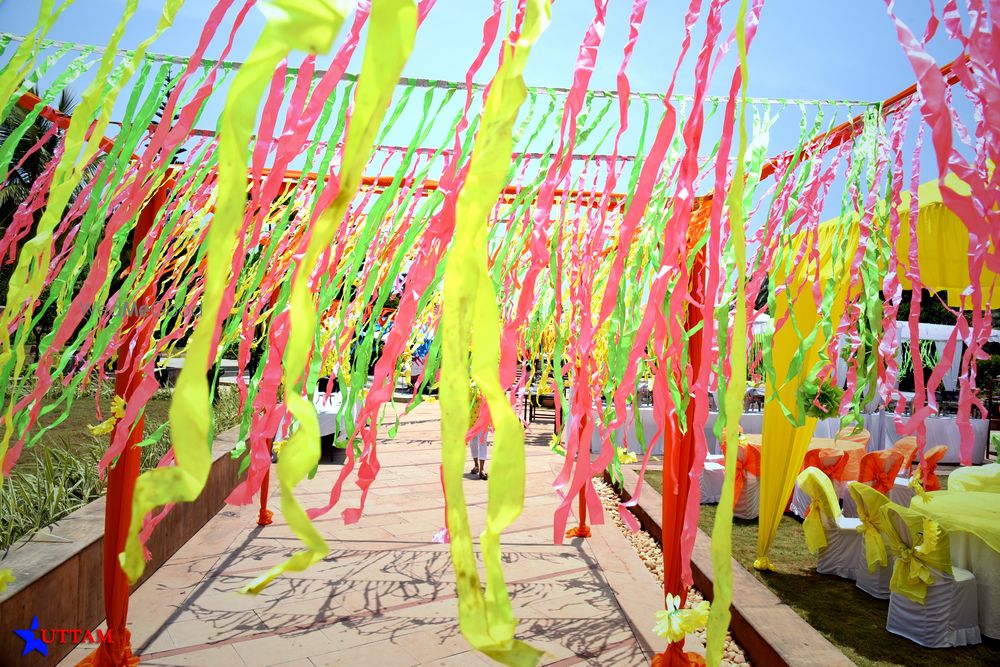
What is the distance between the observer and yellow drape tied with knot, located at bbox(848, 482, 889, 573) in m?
4.33

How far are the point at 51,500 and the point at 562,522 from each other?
3.69 meters

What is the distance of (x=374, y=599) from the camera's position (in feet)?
14.0

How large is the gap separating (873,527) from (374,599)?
3.39m

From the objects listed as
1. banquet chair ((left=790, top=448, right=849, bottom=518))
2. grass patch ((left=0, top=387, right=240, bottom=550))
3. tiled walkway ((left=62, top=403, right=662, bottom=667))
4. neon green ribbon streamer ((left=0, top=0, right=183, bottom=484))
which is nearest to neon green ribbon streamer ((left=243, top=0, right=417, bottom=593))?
neon green ribbon streamer ((left=0, top=0, right=183, bottom=484))

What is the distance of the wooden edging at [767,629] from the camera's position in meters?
3.16

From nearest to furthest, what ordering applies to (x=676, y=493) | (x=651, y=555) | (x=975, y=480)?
1. (x=676, y=493)
2. (x=651, y=555)
3. (x=975, y=480)

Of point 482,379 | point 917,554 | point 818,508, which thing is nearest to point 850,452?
point 818,508

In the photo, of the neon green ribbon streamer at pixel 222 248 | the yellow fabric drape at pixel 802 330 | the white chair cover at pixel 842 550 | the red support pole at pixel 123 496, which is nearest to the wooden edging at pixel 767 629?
the yellow fabric drape at pixel 802 330

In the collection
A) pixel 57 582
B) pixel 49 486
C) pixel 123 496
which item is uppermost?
pixel 123 496

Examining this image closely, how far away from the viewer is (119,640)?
113 inches

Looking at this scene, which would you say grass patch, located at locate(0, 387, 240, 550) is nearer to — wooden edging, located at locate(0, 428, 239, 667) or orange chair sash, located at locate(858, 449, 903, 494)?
wooden edging, located at locate(0, 428, 239, 667)

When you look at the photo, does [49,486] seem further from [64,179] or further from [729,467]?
[729,467]

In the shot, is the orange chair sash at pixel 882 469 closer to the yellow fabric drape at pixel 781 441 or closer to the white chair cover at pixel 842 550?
the white chair cover at pixel 842 550

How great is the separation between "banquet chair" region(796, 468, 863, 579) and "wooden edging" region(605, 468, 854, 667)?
829 mm
